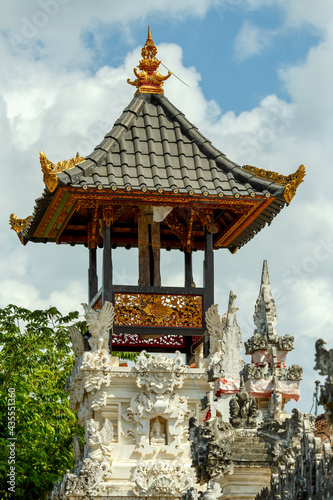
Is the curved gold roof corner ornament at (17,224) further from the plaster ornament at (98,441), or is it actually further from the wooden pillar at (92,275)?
the plaster ornament at (98,441)

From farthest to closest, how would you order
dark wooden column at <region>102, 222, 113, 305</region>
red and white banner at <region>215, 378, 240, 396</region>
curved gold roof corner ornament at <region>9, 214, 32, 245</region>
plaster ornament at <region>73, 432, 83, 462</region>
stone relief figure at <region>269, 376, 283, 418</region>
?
1. curved gold roof corner ornament at <region>9, 214, 32, 245</region>
2. plaster ornament at <region>73, 432, 83, 462</region>
3. dark wooden column at <region>102, 222, 113, 305</region>
4. red and white banner at <region>215, 378, 240, 396</region>
5. stone relief figure at <region>269, 376, 283, 418</region>

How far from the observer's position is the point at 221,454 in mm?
15797

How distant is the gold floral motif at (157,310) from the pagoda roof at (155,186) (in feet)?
5.86

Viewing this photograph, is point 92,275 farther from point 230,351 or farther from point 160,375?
point 230,351

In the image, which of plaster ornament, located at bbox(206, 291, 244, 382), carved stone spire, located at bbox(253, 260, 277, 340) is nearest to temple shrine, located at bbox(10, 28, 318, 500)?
plaster ornament, located at bbox(206, 291, 244, 382)

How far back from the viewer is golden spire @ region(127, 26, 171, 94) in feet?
93.0

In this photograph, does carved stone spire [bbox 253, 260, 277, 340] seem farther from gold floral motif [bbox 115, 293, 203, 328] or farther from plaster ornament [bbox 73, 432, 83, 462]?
plaster ornament [bbox 73, 432, 83, 462]

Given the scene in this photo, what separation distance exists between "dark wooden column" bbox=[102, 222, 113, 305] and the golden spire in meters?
3.72

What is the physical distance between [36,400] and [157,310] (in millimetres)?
9725

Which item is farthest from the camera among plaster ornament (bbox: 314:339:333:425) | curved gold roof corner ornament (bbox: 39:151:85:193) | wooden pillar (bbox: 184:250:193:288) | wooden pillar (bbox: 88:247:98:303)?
wooden pillar (bbox: 184:250:193:288)

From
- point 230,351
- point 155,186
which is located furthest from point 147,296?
point 230,351

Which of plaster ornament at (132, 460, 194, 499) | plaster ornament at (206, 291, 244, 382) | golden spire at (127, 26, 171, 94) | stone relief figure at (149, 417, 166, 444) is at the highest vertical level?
golden spire at (127, 26, 171, 94)

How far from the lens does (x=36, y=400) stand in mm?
34781

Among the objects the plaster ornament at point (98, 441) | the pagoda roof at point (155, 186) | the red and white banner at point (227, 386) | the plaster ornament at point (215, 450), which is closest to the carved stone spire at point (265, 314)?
the plaster ornament at point (215, 450)
